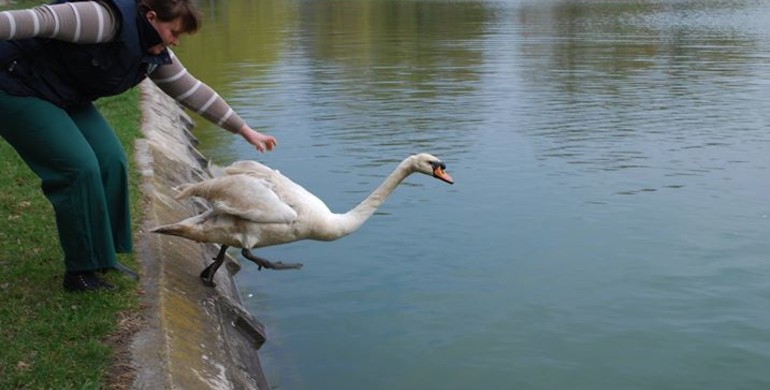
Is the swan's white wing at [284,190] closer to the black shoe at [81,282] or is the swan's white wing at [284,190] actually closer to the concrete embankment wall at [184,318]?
the concrete embankment wall at [184,318]

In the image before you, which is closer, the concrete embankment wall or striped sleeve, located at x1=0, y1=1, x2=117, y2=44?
striped sleeve, located at x1=0, y1=1, x2=117, y2=44

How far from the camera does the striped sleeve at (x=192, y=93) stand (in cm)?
687

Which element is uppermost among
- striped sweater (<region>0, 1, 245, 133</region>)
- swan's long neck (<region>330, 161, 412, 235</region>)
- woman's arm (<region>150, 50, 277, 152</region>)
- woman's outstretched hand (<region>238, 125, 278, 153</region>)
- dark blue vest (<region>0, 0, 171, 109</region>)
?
striped sweater (<region>0, 1, 245, 133</region>)

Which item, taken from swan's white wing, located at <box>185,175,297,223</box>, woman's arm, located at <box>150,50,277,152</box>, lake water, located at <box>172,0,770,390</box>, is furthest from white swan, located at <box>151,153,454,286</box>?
lake water, located at <box>172,0,770,390</box>

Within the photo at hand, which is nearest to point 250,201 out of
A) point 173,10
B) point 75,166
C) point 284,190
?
point 284,190

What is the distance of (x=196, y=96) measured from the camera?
23.1 ft

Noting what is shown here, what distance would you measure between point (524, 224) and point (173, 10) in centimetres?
747

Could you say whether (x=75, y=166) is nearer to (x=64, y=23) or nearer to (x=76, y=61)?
(x=76, y=61)

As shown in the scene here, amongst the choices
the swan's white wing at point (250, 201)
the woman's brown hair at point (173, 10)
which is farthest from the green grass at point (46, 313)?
the woman's brown hair at point (173, 10)

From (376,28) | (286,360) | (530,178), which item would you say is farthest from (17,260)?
(376,28)

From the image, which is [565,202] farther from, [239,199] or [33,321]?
[33,321]

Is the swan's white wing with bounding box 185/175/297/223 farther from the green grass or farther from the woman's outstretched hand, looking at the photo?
the green grass

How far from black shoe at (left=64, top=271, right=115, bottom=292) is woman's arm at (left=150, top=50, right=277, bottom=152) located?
4.51 feet

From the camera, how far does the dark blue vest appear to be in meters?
5.95
